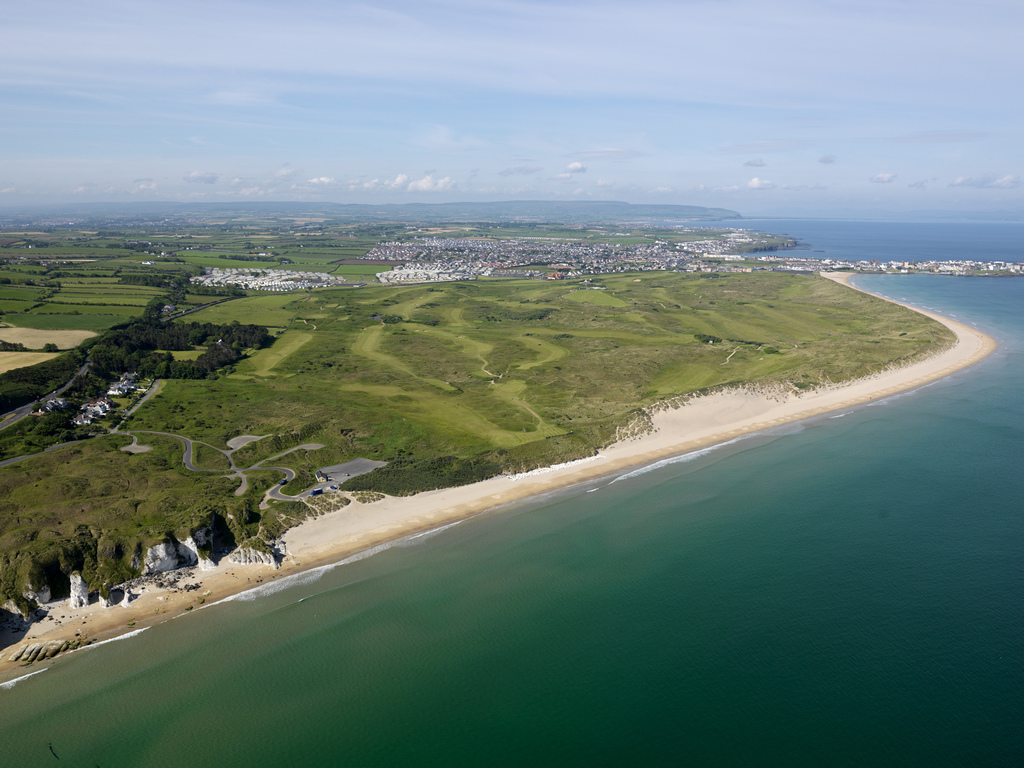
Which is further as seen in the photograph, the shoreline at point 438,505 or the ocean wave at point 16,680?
the shoreline at point 438,505

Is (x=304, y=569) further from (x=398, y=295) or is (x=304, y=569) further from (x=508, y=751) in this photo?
(x=398, y=295)

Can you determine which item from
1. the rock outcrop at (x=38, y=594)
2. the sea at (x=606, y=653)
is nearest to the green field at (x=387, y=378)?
the rock outcrop at (x=38, y=594)

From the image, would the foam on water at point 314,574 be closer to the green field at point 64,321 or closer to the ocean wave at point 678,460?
the ocean wave at point 678,460

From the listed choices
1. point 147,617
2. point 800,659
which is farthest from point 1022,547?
point 147,617

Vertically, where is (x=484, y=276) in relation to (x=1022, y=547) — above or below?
above

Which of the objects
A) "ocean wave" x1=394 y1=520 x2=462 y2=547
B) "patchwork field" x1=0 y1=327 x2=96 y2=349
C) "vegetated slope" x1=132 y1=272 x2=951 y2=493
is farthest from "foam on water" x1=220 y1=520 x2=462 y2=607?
"patchwork field" x1=0 y1=327 x2=96 y2=349

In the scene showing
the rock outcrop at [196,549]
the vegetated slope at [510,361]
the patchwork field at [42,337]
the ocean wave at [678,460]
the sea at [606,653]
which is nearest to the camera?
the sea at [606,653]

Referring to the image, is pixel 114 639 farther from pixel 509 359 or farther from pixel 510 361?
pixel 509 359
